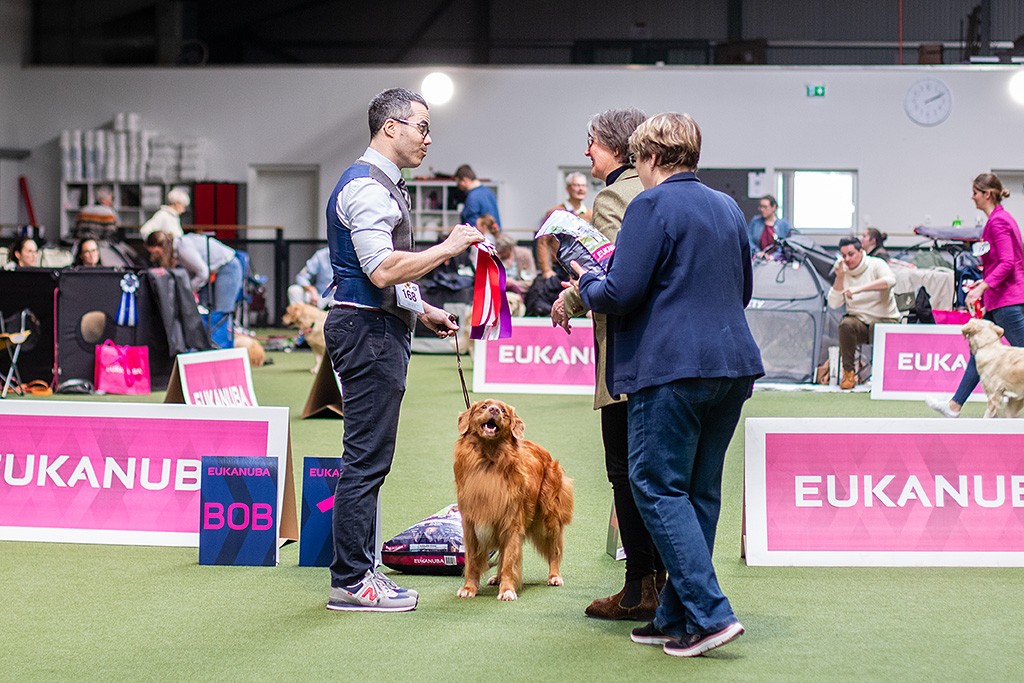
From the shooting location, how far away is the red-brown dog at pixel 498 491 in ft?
13.0

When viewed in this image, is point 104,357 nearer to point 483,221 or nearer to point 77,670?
point 483,221

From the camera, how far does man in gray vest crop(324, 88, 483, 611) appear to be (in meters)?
3.63

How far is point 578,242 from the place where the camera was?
3.63 meters

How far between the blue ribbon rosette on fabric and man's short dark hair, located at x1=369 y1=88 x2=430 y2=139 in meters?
6.79

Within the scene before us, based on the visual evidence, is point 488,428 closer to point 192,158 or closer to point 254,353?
point 254,353

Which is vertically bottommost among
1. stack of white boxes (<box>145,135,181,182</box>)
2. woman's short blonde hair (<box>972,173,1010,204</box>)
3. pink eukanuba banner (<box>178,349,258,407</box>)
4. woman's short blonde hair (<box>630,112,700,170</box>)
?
pink eukanuba banner (<box>178,349,258,407</box>)

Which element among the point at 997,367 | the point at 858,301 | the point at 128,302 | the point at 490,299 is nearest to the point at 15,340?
the point at 128,302

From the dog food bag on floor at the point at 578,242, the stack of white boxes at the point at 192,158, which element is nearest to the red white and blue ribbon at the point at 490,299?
the dog food bag on floor at the point at 578,242

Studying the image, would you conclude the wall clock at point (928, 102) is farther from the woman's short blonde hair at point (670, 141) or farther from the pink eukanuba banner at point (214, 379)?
the woman's short blonde hair at point (670, 141)

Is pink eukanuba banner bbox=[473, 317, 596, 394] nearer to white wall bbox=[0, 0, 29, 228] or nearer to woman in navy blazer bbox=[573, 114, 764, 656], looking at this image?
woman in navy blazer bbox=[573, 114, 764, 656]

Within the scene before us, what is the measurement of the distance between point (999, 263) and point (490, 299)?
4603 millimetres

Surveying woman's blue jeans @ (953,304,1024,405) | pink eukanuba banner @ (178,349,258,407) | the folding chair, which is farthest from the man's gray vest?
the folding chair

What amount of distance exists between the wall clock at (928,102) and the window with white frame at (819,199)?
1331mm

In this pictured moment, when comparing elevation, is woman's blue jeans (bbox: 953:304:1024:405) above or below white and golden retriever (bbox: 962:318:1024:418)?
above
